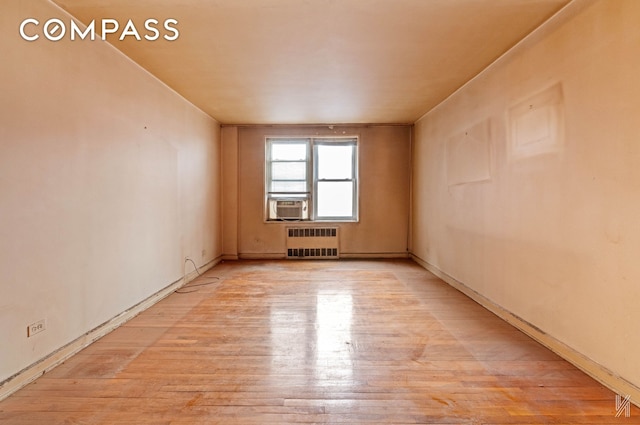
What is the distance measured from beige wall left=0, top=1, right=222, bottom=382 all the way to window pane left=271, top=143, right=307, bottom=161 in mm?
2476

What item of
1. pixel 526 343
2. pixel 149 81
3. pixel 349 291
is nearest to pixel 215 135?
pixel 149 81

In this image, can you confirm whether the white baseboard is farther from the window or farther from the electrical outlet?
the window

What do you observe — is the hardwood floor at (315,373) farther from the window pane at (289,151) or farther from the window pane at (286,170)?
the window pane at (289,151)

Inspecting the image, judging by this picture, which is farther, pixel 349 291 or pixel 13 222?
pixel 349 291

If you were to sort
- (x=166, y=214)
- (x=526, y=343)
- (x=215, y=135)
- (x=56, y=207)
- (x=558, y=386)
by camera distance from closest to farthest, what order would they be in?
(x=558, y=386), (x=56, y=207), (x=526, y=343), (x=166, y=214), (x=215, y=135)

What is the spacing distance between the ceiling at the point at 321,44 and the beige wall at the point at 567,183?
35 cm

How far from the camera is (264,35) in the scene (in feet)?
8.65

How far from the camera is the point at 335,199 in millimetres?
6324

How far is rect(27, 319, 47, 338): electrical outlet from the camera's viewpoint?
2.02 meters

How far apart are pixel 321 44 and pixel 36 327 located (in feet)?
9.83

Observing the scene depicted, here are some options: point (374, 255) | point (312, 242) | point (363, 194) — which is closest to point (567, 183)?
point (363, 194)

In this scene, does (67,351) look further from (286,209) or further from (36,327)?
(286,209)

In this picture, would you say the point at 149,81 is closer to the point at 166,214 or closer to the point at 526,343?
the point at 166,214

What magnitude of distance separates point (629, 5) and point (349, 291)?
342cm
